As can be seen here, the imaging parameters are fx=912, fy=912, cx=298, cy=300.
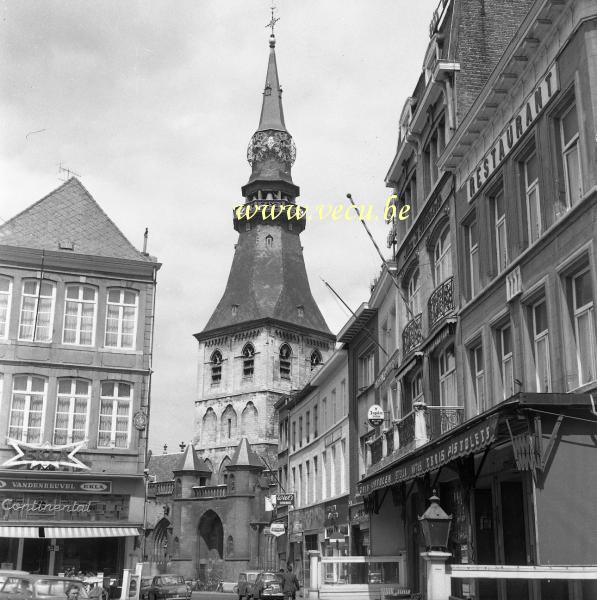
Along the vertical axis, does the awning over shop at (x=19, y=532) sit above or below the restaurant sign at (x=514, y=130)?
below

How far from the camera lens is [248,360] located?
9050 cm

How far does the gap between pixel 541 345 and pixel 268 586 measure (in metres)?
18.8

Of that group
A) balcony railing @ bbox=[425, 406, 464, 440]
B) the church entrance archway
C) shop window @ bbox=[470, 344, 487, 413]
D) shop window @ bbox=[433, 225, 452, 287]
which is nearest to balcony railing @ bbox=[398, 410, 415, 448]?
balcony railing @ bbox=[425, 406, 464, 440]

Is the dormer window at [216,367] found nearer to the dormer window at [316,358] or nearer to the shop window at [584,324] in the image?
the dormer window at [316,358]

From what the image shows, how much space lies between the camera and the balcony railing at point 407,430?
21.7 meters

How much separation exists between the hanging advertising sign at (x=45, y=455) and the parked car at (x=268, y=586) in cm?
734

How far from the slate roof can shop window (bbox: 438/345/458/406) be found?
48.0ft

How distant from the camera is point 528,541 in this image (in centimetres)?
1512

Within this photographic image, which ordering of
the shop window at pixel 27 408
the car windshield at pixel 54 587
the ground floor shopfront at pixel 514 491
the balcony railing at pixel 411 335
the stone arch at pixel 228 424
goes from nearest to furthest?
1. the ground floor shopfront at pixel 514 491
2. the car windshield at pixel 54 587
3. the balcony railing at pixel 411 335
4. the shop window at pixel 27 408
5. the stone arch at pixel 228 424

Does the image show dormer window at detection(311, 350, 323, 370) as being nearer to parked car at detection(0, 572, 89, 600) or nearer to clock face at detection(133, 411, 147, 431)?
clock face at detection(133, 411, 147, 431)

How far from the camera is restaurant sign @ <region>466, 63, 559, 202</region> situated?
15.0 meters

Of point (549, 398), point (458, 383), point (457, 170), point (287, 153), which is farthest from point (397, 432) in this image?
point (287, 153)

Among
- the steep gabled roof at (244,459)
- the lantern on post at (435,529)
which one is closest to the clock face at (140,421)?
the lantern on post at (435,529)

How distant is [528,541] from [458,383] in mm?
4947
